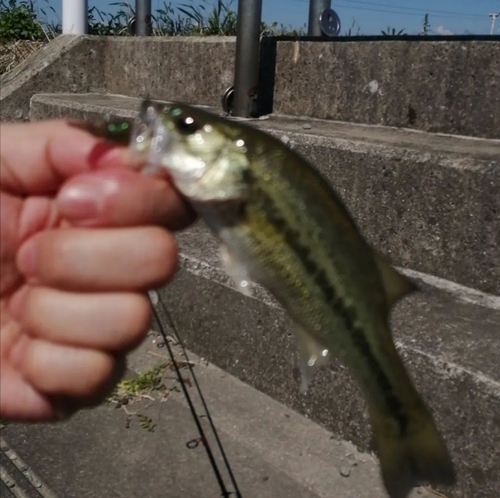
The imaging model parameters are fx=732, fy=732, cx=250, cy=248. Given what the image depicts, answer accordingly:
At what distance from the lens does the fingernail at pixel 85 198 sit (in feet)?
3.48

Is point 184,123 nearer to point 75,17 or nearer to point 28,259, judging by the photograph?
point 28,259

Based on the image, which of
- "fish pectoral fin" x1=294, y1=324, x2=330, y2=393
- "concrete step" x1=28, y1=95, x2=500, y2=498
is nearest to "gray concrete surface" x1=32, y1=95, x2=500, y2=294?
"concrete step" x1=28, y1=95, x2=500, y2=498

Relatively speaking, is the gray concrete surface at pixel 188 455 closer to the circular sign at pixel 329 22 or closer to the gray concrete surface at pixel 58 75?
the circular sign at pixel 329 22

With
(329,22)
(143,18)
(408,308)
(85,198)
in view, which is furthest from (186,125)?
(143,18)

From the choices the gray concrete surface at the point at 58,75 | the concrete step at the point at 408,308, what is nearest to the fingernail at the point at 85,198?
the concrete step at the point at 408,308

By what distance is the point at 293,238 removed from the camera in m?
1.18

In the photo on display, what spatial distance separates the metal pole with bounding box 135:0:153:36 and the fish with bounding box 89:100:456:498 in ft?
15.4

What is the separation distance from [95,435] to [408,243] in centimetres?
131

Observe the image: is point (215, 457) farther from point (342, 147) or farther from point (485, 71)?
point (485, 71)

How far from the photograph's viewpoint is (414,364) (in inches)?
Result: 86.0

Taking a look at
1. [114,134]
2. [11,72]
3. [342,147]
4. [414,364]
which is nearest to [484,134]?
[342,147]

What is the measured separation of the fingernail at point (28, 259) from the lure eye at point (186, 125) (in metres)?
0.30

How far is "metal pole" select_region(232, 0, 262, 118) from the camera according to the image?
3621 mm

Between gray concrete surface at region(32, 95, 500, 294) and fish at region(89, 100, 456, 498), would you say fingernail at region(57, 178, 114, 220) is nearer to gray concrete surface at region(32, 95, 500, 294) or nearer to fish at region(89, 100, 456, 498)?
fish at region(89, 100, 456, 498)
